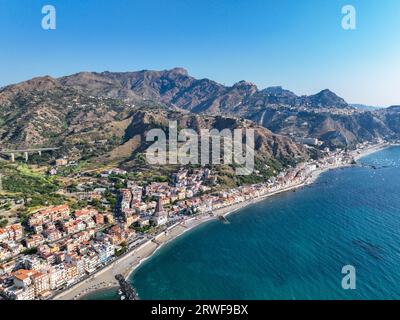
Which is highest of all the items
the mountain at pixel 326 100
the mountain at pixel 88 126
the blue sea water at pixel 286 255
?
the mountain at pixel 326 100

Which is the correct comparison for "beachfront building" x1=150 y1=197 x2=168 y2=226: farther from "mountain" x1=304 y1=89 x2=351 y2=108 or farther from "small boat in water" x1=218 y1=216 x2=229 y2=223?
"mountain" x1=304 y1=89 x2=351 y2=108

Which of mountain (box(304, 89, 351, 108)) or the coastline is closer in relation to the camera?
the coastline

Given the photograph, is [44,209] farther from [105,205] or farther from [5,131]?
[5,131]

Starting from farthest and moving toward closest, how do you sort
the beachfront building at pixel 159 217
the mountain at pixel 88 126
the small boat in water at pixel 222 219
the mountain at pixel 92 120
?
the mountain at pixel 92 120, the mountain at pixel 88 126, the small boat in water at pixel 222 219, the beachfront building at pixel 159 217

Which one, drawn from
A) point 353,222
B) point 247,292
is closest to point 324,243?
point 353,222

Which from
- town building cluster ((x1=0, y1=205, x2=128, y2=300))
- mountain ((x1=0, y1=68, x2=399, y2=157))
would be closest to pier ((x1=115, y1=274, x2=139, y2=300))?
town building cluster ((x1=0, y1=205, x2=128, y2=300))

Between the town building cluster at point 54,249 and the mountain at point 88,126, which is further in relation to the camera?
the mountain at point 88,126

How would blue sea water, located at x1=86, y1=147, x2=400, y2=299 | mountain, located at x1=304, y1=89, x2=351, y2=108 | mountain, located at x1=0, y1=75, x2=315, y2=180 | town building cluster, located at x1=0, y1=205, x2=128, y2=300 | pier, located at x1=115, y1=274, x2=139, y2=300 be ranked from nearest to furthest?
1. pier, located at x1=115, y1=274, x2=139, y2=300
2. town building cluster, located at x1=0, y1=205, x2=128, y2=300
3. blue sea water, located at x1=86, y1=147, x2=400, y2=299
4. mountain, located at x1=0, y1=75, x2=315, y2=180
5. mountain, located at x1=304, y1=89, x2=351, y2=108

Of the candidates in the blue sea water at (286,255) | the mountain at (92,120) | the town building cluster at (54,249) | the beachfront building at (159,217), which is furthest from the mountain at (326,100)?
the town building cluster at (54,249)

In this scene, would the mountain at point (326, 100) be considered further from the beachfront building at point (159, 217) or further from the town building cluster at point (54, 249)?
the town building cluster at point (54, 249)
